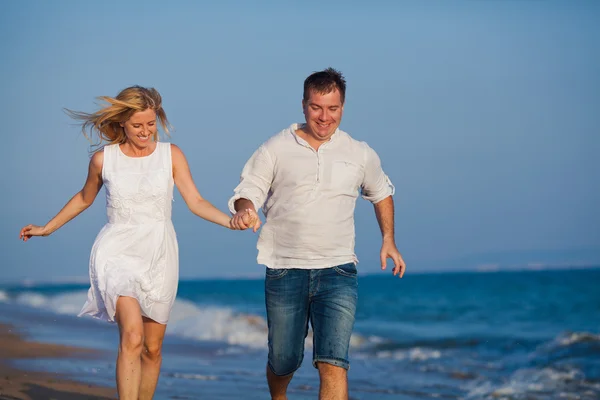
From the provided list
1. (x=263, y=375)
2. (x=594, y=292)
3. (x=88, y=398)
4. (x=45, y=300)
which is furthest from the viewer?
(x=594, y=292)

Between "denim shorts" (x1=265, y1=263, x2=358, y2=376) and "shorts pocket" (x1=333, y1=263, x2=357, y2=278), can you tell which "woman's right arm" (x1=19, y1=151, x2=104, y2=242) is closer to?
"denim shorts" (x1=265, y1=263, x2=358, y2=376)

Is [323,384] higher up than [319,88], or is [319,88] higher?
[319,88]

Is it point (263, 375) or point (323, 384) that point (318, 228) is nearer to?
point (323, 384)

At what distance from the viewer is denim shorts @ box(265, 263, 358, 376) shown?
591 centimetres

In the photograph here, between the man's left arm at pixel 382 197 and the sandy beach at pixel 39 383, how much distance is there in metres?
3.59

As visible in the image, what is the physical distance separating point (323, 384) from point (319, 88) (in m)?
1.86

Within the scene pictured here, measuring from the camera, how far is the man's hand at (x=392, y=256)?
612cm

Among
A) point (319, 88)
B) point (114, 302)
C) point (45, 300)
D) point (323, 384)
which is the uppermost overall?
point (45, 300)

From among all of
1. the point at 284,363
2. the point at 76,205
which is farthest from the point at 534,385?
the point at 76,205

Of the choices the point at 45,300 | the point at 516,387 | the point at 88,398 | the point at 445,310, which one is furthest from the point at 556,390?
the point at 45,300

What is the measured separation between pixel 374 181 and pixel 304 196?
559mm

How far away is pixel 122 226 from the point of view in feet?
20.5

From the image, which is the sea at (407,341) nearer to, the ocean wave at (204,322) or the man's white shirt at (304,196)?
the ocean wave at (204,322)

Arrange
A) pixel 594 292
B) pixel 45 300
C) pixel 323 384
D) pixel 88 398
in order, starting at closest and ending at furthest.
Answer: pixel 323 384 < pixel 88 398 < pixel 45 300 < pixel 594 292
